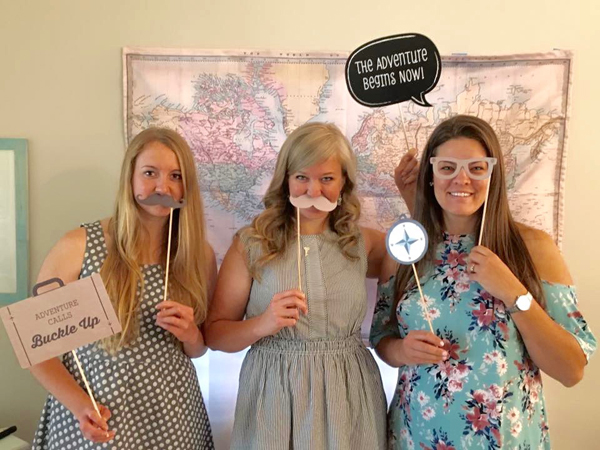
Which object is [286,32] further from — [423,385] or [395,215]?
[423,385]

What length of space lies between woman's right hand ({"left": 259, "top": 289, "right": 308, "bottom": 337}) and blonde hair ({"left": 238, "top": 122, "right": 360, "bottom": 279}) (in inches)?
5.4

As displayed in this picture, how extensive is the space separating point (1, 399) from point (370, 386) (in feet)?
4.14

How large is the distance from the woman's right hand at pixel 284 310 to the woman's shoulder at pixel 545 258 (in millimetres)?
580

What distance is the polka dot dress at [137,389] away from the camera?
3.93 feet

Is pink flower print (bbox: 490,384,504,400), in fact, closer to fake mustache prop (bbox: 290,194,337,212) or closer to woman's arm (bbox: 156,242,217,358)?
fake mustache prop (bbox: 290,194,337,212)

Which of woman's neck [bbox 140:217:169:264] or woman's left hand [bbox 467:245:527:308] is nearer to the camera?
woman's left hand [bbox 467:245:527:308]

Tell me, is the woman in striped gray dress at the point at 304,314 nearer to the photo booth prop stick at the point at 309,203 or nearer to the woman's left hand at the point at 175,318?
the photo booth prop stick at the point at 309,203

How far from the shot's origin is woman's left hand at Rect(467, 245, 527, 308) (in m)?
1.13

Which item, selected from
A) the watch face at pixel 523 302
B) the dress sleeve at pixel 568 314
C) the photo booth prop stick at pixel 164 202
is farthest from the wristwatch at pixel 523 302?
the photo booth prop stick at pixel 164 202

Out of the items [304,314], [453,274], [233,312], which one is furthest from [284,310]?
[453,274]

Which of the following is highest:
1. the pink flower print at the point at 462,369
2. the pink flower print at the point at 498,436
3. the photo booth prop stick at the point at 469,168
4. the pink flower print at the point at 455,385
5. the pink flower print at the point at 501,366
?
the photo booth prop stick at the point at 469,168

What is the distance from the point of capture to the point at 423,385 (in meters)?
1.24

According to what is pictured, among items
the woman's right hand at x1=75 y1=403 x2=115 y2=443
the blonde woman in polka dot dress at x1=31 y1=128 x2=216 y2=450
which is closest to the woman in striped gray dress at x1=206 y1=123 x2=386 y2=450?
the blonde woman in polka dot dress at x1=31 y1=128 x2=216 y2=450

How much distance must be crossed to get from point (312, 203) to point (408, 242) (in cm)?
26
